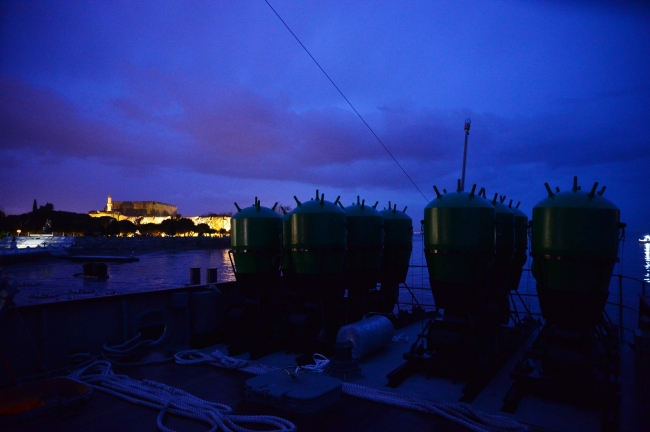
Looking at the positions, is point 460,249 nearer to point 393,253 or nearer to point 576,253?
point 576,253

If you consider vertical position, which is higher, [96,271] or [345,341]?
[345,341]

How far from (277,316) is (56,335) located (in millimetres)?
4404

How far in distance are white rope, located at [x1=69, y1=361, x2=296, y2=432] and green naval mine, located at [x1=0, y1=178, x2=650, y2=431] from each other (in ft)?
0.09

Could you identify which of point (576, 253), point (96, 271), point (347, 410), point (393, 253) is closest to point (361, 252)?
point (393, 253)

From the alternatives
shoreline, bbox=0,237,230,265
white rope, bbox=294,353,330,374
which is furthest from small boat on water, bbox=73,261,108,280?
white rope, bbox=294,353,330,374

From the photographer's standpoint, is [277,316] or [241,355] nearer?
[241,355]

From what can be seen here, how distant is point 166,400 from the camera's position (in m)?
5.67

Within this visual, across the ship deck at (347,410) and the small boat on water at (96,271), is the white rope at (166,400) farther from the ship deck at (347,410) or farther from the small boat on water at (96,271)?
the small boat on water at (96,271)

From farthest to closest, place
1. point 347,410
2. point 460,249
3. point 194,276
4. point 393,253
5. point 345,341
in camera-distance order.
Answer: point 393,253, point 194,276, point 345,341, point 460,249, point 347,410

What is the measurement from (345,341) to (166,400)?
3.19m

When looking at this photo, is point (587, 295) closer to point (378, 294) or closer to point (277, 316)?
point (378, 294)

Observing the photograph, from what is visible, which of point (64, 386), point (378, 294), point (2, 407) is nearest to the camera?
point (2, 407)

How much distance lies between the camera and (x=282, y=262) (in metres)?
9.47

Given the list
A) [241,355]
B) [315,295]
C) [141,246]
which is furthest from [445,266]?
[141,246]
